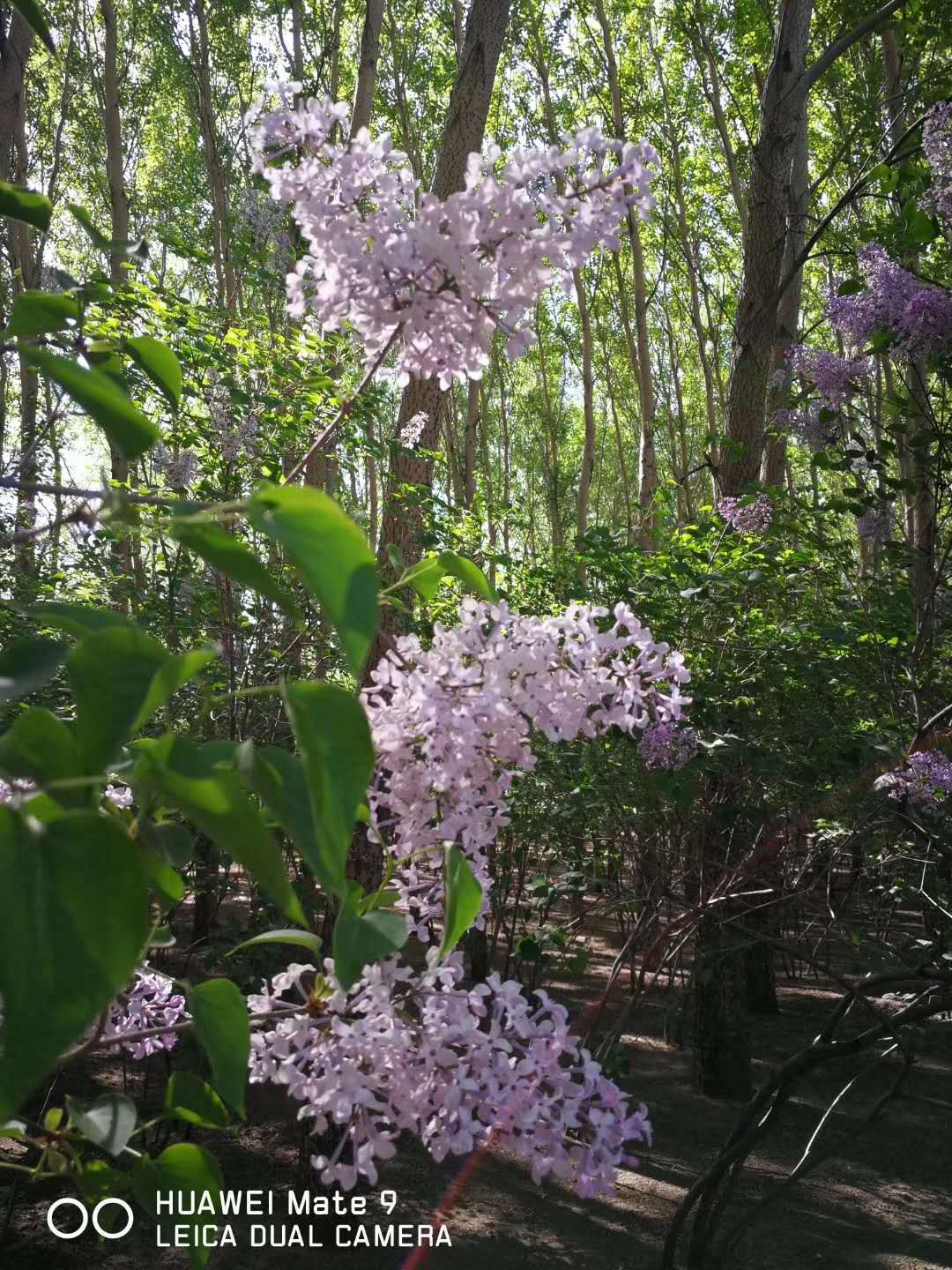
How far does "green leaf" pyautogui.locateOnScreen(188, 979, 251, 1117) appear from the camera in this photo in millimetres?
597

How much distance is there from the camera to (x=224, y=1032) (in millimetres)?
625

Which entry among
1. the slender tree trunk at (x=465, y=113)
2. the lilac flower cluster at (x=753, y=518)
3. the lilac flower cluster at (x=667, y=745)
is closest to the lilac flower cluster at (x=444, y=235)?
the lilac flower cluster at (x=667, y=745)

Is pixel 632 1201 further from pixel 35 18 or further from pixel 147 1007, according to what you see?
pixel 35 18

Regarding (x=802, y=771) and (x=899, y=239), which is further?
(x=802, y=771)

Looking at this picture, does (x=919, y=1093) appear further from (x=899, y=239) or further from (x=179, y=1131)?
(x=899, y=239)

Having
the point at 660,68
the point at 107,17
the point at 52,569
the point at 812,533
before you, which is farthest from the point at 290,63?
the point at 812,533

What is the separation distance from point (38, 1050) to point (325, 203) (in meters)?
0.76

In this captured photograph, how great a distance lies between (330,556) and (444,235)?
0.48 meters

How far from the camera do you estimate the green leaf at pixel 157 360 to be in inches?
31.0

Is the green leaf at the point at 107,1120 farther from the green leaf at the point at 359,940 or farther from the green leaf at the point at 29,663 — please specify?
the green leaf at the point at 29,663

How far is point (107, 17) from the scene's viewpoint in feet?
38.1

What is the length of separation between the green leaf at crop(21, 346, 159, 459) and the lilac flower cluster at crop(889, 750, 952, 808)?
2.78m

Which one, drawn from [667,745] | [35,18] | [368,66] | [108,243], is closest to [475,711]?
[108,243]

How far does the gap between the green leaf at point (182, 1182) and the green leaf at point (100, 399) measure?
0.47m
